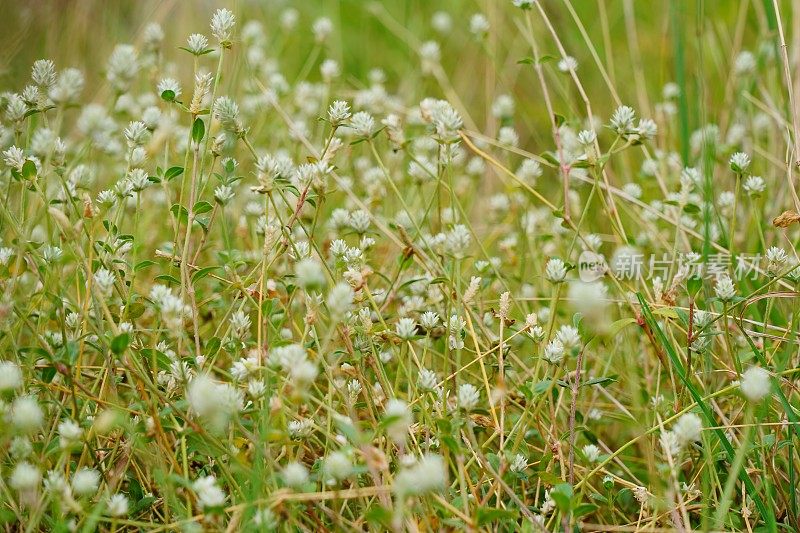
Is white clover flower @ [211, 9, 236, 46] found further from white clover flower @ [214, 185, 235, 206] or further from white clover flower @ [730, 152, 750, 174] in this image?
white clover flower @ [730, 152, 750, 174]

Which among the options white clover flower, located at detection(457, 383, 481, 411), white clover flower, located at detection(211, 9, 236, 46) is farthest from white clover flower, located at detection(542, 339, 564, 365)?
white clover flower, located at detection(211, 9, 236, 46)

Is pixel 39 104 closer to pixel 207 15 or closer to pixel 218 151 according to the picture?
pixel 218 151

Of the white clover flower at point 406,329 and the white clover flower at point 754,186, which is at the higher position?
the white clover flower at point 754,186

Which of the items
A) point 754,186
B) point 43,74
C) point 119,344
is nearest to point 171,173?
point 43,74

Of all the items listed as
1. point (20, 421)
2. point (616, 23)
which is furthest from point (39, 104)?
point (616, 23)

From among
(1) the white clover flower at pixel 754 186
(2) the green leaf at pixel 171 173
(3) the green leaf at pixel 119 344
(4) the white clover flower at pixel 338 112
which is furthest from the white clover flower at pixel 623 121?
(3) the green leaf at pixel 119 344

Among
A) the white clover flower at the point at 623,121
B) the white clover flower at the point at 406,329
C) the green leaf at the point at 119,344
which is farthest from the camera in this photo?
the white clover flower at the point at 623,121

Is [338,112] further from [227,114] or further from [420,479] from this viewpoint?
[420,479]

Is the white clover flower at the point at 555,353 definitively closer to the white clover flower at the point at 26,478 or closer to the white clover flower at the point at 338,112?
the white clover flower at the point at 338,112
